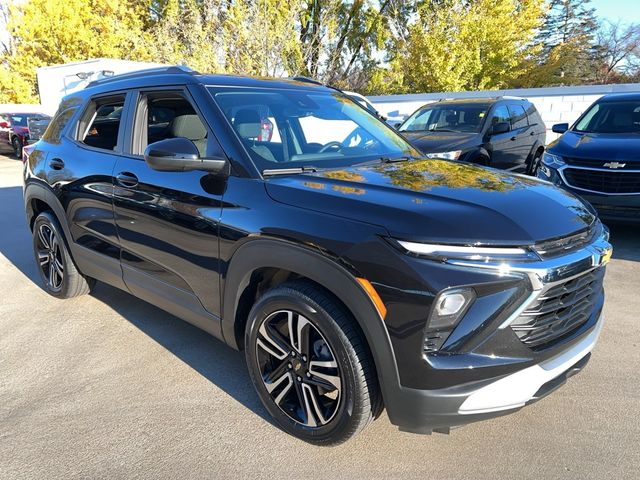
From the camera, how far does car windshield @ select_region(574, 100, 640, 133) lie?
21.2 ft

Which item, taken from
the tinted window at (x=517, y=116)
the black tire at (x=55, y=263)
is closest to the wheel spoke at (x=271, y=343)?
the black tire at (x=55, y=263)

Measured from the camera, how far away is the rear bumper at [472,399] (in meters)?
1.99

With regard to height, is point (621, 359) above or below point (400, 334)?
below

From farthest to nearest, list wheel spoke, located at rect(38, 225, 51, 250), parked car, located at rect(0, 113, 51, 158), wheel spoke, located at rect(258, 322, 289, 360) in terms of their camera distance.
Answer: parked car, located at rect(0, 113, 51, 158) → wheel spoke, located at rect(38, 225, 51, 250) → wheel spoke, located at rect(258, 322, 289, 360)

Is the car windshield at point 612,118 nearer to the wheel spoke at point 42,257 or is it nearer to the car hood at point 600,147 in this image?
the car hood at point 600,147

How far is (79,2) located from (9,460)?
3198 centimetres

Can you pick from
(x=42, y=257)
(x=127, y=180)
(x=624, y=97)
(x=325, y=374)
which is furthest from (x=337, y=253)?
(x=624, y=97)

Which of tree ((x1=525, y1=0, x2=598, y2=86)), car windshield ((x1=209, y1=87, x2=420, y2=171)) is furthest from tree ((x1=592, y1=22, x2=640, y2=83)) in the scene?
car windshield ((x1=209, y1=87, x2=420, y2=171))

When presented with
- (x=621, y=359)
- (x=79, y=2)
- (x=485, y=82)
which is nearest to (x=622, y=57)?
(x=485, y=82)

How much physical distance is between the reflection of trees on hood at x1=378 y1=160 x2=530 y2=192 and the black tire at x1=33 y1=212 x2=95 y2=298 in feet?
9.64

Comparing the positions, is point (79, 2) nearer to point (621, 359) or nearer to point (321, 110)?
point (321, 110)

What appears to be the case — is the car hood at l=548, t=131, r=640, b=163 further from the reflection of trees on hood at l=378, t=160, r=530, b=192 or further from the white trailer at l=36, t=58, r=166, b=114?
the white trailer at l=36, t=58, r=166, b=114

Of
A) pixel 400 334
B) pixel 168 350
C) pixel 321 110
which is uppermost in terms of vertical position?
pixel 321 110

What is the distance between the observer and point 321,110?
3.47m
